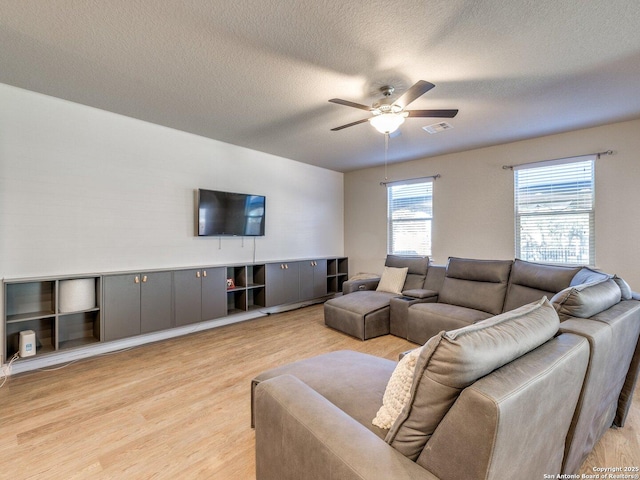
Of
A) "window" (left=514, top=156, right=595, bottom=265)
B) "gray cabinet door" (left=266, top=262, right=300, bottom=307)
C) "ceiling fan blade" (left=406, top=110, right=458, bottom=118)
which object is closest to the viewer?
"ceiling fan blade" (left=406, top=110, right=458, bottom=118)

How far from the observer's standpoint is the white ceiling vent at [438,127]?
3449 millimetres

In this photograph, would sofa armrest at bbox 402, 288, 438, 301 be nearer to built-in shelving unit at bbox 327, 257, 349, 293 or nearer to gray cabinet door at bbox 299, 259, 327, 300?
gray cabinet door at bbox 299, 259, 327, 300

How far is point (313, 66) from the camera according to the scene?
234cm

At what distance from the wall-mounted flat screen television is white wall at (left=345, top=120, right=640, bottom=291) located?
86.9 inches

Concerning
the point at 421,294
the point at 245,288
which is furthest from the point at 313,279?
the point at 421,294

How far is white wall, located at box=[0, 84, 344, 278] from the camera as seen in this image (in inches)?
108

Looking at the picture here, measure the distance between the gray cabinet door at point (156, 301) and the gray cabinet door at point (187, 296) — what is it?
0.08 metres

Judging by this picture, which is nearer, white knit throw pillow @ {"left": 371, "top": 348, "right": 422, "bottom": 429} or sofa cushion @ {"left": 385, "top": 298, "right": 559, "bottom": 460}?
sofa cushion @ {"left": 385, "top": 298, "right": 559, "bottom": 460}

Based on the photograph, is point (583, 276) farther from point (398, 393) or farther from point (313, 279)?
point (313, 279)

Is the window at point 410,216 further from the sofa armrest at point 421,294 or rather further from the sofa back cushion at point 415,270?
Result: the sofa armrest at point 421,294

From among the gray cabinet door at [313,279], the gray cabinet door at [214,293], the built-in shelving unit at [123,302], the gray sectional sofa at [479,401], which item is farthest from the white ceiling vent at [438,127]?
the gray cabinet door at [214,293]

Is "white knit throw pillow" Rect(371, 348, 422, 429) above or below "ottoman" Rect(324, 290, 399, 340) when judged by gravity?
above

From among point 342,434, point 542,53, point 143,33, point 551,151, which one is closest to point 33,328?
point 143,33

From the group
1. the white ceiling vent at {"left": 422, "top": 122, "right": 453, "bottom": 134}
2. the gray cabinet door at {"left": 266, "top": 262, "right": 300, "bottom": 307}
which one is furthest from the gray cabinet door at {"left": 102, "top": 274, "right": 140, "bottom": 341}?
the white ceiling vent at {"left": 422, "top": 122, "right": 453, "bottom": 134}
